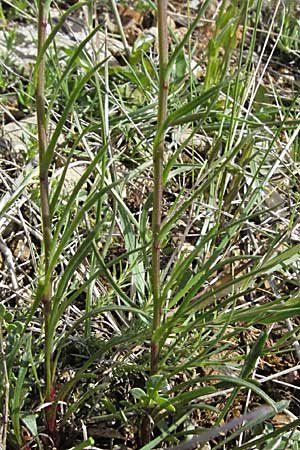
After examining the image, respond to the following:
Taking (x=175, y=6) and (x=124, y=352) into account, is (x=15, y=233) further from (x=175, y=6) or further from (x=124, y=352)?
(x=175, y=6)

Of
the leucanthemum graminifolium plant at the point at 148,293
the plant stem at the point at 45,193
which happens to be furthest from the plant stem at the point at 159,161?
the plant stem at the point at 45,193

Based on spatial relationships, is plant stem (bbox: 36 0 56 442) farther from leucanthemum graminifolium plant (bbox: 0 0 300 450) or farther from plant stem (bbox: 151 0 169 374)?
plant stem (bbox: 151 0 169 374)

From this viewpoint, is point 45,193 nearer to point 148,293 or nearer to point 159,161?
point 159,161

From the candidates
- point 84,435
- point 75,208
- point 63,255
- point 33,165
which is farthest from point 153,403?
point 33,165

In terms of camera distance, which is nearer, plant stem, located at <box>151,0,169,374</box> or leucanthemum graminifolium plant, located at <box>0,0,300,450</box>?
plant stem, located at <box>151,0,169,374</box>

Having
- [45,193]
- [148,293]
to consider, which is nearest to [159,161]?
[45,193]

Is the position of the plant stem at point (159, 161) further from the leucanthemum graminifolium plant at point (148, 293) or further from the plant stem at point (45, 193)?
the plant stem at point (45, 193)

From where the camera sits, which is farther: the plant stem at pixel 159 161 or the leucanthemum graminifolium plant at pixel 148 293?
the leucanthemum graminifolium plant at pixel 148 293

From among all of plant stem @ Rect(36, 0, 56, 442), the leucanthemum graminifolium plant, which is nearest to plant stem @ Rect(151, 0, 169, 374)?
the leucanthemum graminifolium plant
